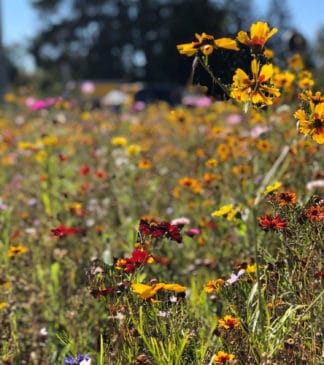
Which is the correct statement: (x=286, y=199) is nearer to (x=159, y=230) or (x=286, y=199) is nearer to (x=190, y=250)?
(x=159, y=230)

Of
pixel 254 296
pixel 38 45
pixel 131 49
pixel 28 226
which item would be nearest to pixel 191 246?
pixel 28 226

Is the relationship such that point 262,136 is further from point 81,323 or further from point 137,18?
point 137,18

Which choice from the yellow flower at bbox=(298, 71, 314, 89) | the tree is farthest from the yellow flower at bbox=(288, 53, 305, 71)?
the tree

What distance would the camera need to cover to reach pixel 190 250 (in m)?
3.27

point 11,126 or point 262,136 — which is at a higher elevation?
point 262,136

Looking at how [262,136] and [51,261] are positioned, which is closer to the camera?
[51,261]

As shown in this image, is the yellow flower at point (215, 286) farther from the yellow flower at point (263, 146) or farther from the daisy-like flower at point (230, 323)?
the yellow flower at point (263, 146)

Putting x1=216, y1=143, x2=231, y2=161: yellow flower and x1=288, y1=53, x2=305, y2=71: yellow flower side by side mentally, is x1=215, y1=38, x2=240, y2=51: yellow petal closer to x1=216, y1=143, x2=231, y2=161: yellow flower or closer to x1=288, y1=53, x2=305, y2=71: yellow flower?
x1=288, y1=53, x2=305, y2=71: yellow flower

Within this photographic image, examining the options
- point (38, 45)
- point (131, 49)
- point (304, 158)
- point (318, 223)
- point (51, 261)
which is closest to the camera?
point (318, 223)

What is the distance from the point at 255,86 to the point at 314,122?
17 cm

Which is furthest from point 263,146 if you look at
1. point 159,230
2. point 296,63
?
point 159,230

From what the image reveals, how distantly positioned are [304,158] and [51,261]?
143 cm

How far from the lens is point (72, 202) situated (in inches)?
157

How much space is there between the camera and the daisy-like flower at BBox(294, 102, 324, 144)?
63.7 inches
